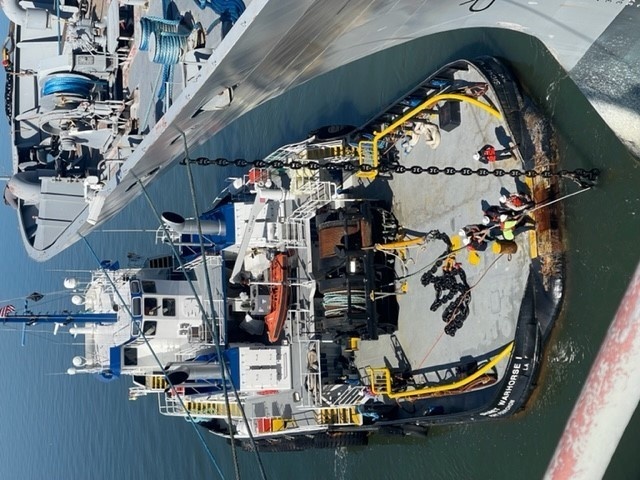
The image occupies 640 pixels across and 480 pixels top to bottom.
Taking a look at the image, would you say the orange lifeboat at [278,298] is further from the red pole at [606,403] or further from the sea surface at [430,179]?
the red pole at [606,403]

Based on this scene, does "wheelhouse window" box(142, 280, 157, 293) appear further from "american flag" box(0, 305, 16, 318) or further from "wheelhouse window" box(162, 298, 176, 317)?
"american flag" box(0, 305, 16, 318)

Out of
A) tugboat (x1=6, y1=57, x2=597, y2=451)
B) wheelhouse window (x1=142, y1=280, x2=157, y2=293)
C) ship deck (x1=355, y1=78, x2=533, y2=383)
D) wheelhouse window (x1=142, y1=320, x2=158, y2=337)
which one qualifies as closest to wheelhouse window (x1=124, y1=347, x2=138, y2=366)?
tugboat (x1=6, y1=57, x2=597, y2=451)

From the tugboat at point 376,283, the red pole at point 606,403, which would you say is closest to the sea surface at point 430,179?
the tugboat at point 376,283

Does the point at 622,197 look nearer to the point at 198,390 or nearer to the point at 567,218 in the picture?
the point at 567,218

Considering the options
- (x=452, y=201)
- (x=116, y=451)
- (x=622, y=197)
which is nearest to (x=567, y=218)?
(x=622, y=197)

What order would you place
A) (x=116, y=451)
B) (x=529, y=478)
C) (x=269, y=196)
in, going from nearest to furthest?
(x=529, y=478) → (x=269, y=196) → (x=116, y=451)
